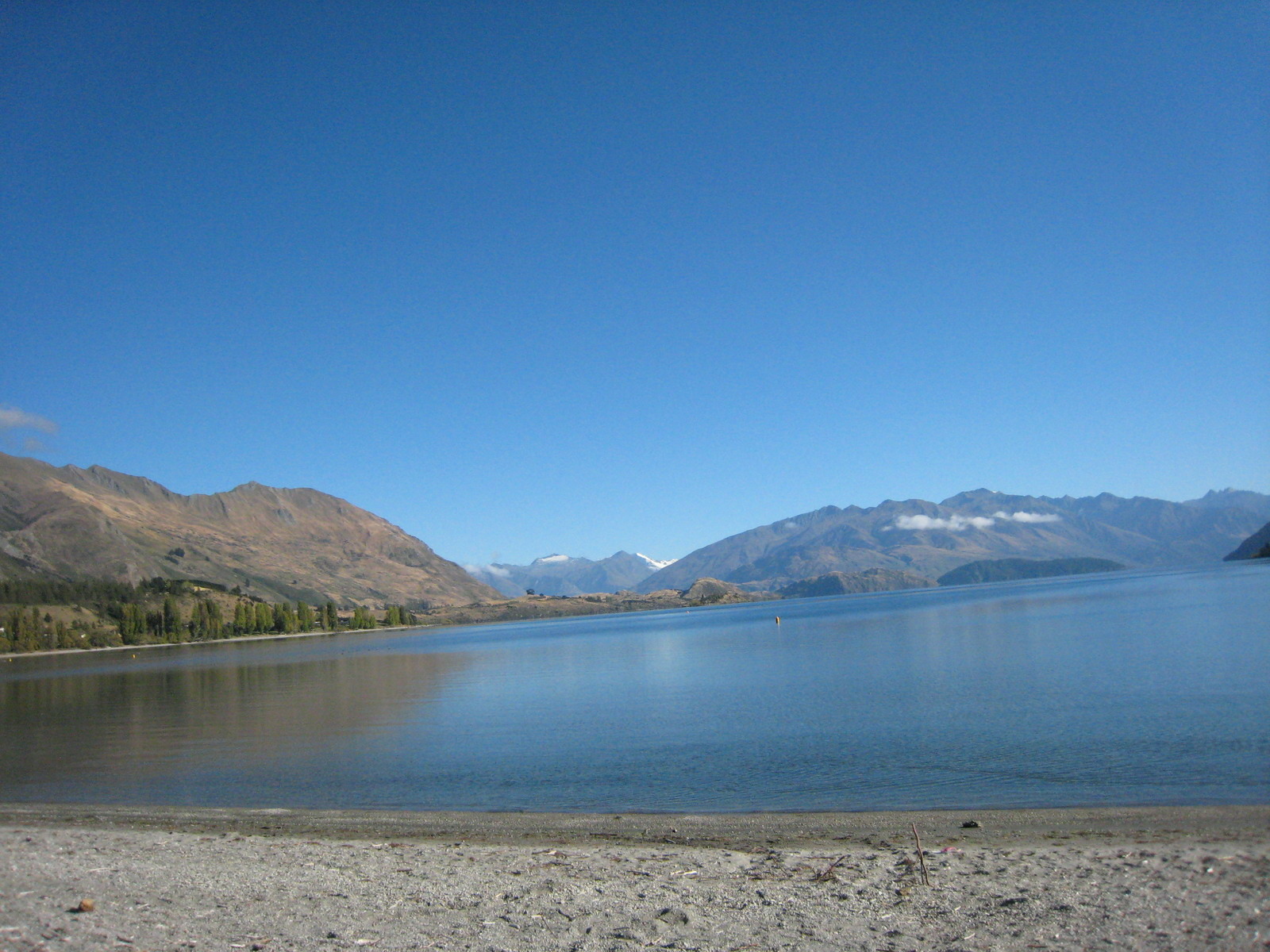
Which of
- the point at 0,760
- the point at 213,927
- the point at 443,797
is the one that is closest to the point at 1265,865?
the point at 213,927

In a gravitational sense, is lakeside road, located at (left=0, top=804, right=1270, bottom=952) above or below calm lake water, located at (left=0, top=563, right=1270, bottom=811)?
above

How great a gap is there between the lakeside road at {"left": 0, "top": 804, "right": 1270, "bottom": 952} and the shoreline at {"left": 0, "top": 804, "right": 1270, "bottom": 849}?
0.33 feet

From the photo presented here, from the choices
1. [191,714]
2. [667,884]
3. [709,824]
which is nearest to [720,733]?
[709,824]

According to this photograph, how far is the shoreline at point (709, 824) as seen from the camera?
18609mm

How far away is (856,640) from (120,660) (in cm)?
13754

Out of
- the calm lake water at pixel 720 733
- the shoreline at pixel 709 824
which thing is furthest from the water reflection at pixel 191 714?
the shoreline at pixel 709 824

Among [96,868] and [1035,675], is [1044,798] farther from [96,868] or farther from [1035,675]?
[1035,675]

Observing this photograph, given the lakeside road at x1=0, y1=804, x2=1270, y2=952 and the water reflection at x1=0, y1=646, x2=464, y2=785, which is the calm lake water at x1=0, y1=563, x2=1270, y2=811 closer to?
the water reflection at x1=0, y1=646, x2=464, y2=785

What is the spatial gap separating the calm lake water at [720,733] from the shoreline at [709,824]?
4.22 feet

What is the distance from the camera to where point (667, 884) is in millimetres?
15453

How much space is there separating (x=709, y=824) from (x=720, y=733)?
52.9ft

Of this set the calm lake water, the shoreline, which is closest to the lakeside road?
the shoreline

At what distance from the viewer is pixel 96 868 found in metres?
17.0

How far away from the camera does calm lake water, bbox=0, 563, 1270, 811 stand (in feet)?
82.9
